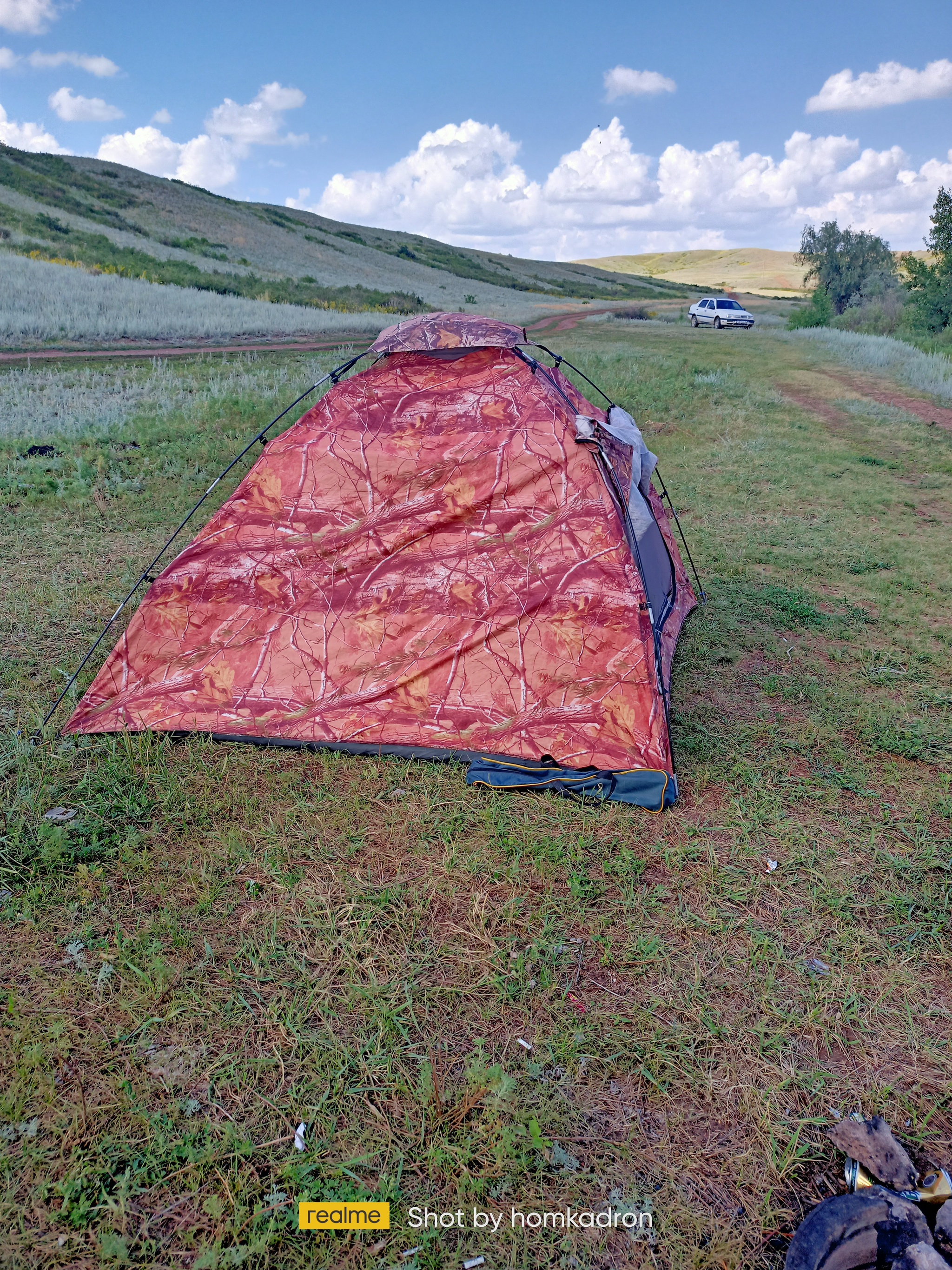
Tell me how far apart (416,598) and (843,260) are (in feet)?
145

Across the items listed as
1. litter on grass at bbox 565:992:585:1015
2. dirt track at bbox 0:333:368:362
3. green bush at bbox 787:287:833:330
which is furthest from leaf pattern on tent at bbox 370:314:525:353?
green bush at bbox 787:287:833:330

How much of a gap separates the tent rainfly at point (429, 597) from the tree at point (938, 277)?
94.4ft

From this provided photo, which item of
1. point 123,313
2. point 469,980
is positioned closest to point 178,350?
point 123,313

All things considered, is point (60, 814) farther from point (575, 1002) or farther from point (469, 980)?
point (575, 1002)

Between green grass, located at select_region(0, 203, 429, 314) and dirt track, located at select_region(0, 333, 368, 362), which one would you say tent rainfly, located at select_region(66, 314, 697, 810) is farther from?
green grass, located at select_region(0, 203, 429, 314)

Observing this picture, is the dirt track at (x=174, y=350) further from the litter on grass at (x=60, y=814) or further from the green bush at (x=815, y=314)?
the green bush at (x=815, y=314)

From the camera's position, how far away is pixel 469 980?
10.8ft

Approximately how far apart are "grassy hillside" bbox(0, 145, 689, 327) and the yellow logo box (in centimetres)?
3143

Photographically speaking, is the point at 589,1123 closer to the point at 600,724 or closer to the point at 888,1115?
the point at 888,1115

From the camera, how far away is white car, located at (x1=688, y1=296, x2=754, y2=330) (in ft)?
109

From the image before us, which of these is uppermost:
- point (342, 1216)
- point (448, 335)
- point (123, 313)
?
point (123, 313)

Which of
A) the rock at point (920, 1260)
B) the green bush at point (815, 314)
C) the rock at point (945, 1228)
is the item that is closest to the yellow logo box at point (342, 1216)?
the rock at point (920, 1260)

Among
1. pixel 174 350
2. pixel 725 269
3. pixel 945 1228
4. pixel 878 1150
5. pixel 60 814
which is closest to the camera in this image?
pixel 945 1228

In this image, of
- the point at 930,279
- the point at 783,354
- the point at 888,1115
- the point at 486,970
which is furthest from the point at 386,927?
the point at 930,279
